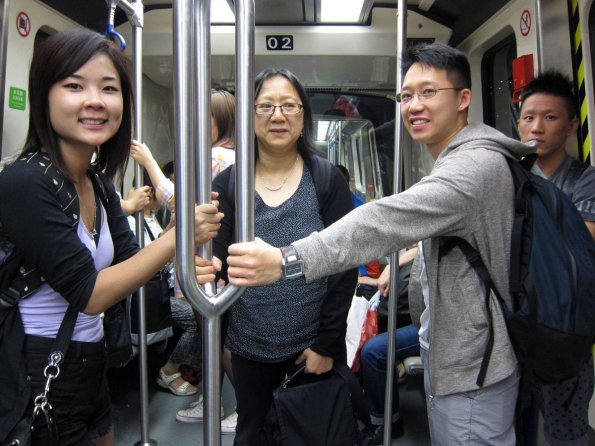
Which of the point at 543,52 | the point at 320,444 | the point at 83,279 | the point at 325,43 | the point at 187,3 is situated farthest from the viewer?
the point at 325,43

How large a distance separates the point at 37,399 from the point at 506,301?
1.12 meters

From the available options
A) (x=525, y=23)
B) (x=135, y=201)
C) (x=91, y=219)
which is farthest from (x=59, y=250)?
(x=525, y=23)

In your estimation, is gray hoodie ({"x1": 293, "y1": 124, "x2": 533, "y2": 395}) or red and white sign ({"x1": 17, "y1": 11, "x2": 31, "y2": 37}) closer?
gray hoodie ({"x1": 293, "y1": 124, "x2": 533, "y2": 395})

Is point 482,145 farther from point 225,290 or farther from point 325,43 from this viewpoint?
point 325,43

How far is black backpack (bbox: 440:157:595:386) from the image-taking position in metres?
1.21

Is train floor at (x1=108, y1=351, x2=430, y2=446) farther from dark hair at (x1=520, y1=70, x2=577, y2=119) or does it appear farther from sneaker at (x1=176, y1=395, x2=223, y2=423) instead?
dark hair at (x1=520, y1=70, x2=577, y2=119)

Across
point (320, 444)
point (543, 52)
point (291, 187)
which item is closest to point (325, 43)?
point (543, 52)

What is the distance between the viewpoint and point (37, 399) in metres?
1.11

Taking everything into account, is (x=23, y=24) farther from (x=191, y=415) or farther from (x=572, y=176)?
(x=572, y=176)

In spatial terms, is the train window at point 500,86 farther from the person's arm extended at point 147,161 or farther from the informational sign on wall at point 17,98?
the informational sign on wall at point 17,98

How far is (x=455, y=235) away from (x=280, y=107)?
0.79 metres

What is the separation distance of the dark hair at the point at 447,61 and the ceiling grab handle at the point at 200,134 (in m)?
Result: 0.73

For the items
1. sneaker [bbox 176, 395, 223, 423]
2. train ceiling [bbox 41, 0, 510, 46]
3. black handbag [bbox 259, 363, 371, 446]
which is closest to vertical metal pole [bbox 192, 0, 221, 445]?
black handbag [bbox 259, 363, 371, 446]

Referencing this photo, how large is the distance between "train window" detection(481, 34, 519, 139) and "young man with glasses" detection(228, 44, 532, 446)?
6.94ft
